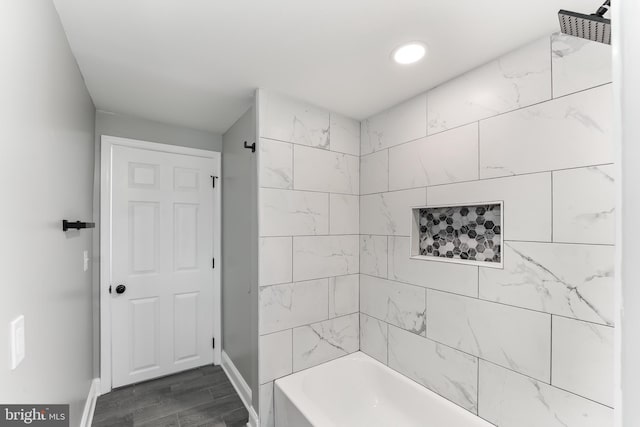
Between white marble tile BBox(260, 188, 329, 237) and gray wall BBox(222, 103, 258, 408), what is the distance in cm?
12

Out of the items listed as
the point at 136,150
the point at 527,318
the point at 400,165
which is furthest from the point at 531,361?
the point at 136,150

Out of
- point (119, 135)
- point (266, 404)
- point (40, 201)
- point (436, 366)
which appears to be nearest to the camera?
point (40, 201)

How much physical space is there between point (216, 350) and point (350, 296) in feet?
5.11

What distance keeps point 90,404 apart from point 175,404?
59 cm

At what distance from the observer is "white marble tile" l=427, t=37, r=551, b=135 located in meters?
1.40

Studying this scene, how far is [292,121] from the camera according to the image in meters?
2.08

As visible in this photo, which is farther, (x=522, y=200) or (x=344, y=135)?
(x=344, y=135)

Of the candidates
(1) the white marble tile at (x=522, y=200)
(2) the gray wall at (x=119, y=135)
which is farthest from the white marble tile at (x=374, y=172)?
(2) the gray wall at (x=119, y=135)

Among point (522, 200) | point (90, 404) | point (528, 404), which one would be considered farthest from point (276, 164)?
point (90, 404)

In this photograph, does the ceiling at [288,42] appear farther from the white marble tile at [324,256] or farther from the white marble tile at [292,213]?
the white marble tile at [324,256]

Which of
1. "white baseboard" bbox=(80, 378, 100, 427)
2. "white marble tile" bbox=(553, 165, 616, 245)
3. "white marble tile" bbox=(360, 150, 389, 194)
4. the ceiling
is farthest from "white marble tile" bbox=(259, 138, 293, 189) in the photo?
"white baseboard" bbox=(80, 378, 100, 427)

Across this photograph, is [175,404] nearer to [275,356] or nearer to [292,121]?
[275,356]

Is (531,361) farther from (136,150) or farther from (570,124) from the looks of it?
(136,150)

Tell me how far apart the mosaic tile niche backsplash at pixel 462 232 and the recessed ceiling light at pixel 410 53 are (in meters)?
0.92
